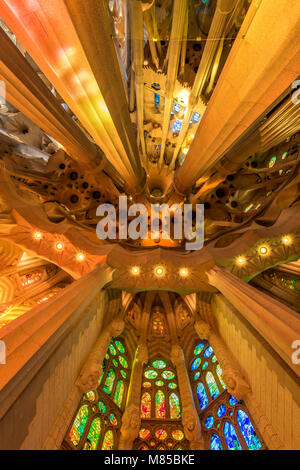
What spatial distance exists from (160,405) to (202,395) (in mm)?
1509

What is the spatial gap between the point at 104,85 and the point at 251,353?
645cm

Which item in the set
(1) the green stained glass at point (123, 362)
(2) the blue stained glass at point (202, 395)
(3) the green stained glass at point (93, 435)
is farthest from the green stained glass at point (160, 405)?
(3) the green stained glass at point (93, 435)

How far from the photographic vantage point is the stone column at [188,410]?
557 centimetres

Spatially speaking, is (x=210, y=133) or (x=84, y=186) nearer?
(x=210, y=133)

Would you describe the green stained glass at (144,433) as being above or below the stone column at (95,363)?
below

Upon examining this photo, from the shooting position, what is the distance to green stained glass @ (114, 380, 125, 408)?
22.5 feet

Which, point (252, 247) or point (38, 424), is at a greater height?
point (252, 247)

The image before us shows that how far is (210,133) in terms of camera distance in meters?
4.54

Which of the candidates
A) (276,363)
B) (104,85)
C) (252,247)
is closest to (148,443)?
(276,363)

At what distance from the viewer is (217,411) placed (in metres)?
6.03

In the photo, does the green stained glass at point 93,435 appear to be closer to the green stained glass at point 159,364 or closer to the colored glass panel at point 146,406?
the colored glass panel at point 146,406

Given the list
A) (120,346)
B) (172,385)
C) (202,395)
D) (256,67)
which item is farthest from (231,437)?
(256,67)

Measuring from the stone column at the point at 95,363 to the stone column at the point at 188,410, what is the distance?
9.37 feet

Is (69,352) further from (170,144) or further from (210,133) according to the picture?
(170,144)
